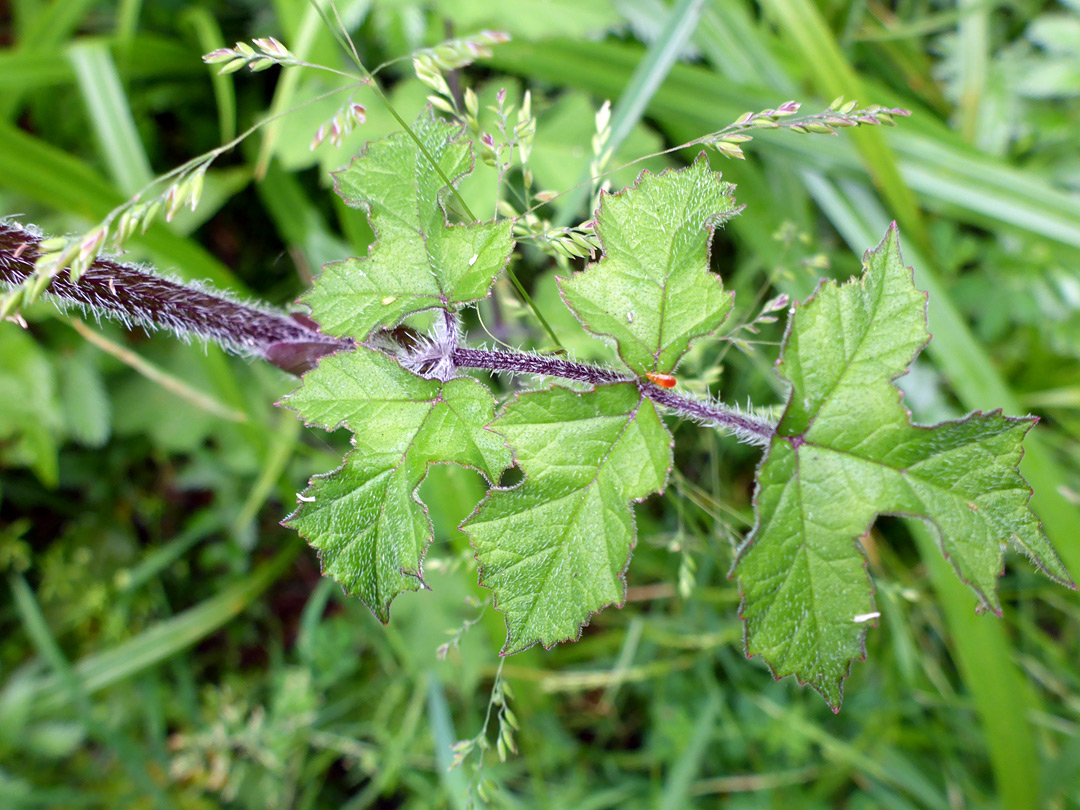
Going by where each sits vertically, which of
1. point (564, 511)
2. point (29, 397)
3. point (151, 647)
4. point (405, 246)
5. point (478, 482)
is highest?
point (405, 246)

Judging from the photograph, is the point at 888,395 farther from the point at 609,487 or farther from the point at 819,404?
the point at 609,487

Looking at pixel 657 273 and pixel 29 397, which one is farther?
pixel 29 397

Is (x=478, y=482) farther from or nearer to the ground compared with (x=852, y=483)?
nearer to the ground

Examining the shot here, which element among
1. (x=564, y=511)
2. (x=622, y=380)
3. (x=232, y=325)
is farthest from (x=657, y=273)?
(x=232, y=325)

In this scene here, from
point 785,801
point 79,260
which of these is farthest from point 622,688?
point 79,260

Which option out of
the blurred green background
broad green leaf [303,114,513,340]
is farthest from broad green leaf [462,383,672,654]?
the blurred green background

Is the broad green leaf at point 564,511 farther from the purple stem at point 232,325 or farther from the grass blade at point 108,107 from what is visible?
the grass blade at point 108,107

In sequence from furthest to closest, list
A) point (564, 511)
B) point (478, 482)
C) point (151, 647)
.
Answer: point (151, 647) < point (478, 482) < point (564, 511)

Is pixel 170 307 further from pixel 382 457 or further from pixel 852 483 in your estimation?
pixel 852 483
